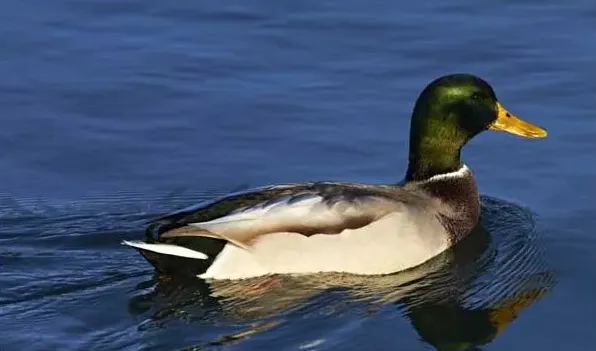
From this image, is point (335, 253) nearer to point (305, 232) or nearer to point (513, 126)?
point (305, 232)

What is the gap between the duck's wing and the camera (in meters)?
8.27

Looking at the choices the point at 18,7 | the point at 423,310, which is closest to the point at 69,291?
the point at 423,310

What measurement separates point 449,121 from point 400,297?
4.89 feet

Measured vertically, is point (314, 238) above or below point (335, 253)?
→ above

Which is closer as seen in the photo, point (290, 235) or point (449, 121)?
point (290, 235)

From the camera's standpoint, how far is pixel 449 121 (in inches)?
366

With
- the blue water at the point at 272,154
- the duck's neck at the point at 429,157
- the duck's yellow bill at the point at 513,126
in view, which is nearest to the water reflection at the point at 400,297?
the blue water at the point at 272,154

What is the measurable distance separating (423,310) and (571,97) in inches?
136

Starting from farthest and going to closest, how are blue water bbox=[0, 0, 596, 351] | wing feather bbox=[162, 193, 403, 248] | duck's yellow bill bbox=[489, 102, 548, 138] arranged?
duck's yellow bill bbox=[489, 102, 548, 138] → wing feather bbox=[162, 193, 403, 248] → blue water bbox=[0, 0, 596, 351]

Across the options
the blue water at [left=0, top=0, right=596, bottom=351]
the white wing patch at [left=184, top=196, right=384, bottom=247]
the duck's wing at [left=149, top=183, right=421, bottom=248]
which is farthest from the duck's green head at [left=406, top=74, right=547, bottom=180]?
the white wing patch at [left=184, top=196, right=384, bottom=247]

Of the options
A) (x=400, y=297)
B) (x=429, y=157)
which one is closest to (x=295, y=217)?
(x=400, y=297)

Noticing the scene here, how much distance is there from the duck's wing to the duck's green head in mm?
688

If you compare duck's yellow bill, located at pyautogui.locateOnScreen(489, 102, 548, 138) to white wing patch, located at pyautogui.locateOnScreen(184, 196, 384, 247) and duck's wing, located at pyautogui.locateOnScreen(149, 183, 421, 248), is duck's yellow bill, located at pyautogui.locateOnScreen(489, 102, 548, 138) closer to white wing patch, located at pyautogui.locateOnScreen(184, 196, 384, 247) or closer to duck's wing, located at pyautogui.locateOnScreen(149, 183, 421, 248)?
duck's wing, located at pyautogui.locateOnScreen(149, 183, 421, 248)

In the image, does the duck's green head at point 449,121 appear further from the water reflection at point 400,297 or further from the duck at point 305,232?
the water reflection at point 400,297
